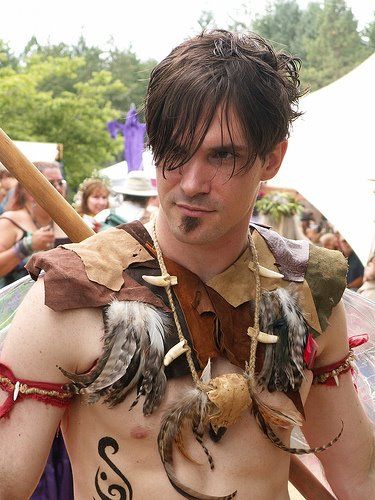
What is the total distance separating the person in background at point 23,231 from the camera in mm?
5109

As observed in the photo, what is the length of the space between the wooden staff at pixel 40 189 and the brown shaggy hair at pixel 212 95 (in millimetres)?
352

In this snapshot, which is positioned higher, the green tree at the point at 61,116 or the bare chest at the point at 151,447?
the bare chest at the point at 151,447

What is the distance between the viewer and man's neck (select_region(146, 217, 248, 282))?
2131mm

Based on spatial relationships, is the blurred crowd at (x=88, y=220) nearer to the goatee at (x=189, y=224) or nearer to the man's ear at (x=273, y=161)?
the man's ear at (x=273, y=161)

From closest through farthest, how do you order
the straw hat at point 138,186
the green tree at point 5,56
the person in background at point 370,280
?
the person in background at point 370,280 < the straw hat at point 138,186 < the green tree at point 5,56

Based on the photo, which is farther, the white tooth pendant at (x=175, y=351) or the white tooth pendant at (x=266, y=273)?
the white tooth pendant at (x=266, y=273)

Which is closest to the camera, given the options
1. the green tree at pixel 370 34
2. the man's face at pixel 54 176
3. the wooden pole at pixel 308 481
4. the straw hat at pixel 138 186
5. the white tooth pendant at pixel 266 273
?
the white tooth pendant at pixel 266 273

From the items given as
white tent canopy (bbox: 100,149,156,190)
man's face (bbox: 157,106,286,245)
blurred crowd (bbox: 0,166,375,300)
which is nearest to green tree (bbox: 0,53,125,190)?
white tent canopy (bbox: 100,149,156,190)

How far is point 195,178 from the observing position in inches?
75.9

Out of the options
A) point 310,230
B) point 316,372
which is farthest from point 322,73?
point 316,372

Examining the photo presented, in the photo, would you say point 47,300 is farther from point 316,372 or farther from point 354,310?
point 354,310

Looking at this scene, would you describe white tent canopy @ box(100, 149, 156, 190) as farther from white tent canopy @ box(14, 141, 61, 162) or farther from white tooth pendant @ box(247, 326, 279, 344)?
white tooth pendant @ box(247, 326, 279, 344)

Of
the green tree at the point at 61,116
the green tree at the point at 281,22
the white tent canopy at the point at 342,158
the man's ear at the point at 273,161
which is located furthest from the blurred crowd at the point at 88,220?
the green tree at the point at 281,22

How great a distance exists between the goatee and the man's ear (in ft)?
0.85
